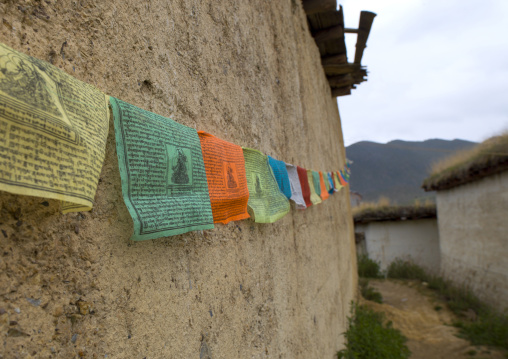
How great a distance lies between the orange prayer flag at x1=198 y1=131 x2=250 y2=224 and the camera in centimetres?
97

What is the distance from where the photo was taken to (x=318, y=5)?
3.07 meters

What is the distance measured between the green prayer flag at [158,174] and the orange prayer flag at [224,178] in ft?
0.29

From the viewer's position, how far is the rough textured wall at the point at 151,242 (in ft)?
1.79

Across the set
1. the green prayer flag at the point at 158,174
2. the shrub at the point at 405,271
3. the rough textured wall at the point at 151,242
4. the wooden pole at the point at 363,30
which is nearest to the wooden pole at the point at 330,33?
the wooden pole at the point at 363,30

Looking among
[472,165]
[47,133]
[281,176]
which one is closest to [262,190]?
[281,176]

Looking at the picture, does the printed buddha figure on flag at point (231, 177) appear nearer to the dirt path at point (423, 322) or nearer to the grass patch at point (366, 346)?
the grass patch at point (366, 346)

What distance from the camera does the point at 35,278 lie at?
0.54m

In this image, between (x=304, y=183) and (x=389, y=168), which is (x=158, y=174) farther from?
(x=389, y=168)

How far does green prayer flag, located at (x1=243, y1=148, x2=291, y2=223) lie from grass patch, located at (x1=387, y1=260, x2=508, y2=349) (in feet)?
19.4

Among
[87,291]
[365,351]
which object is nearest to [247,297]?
[87,291]

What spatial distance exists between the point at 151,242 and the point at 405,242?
12.1 meters

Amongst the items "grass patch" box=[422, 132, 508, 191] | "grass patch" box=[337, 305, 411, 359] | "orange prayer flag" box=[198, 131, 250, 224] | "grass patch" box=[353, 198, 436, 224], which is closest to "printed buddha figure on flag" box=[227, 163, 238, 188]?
"orange prayer flag" box=[198, 131, 250, 224]

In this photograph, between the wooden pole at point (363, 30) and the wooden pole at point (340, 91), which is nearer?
the wooden pole at point (363, 30)

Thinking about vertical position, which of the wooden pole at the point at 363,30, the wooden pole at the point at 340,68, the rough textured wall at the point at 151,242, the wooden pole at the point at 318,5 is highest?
the wooden pole at the point at 363,30
